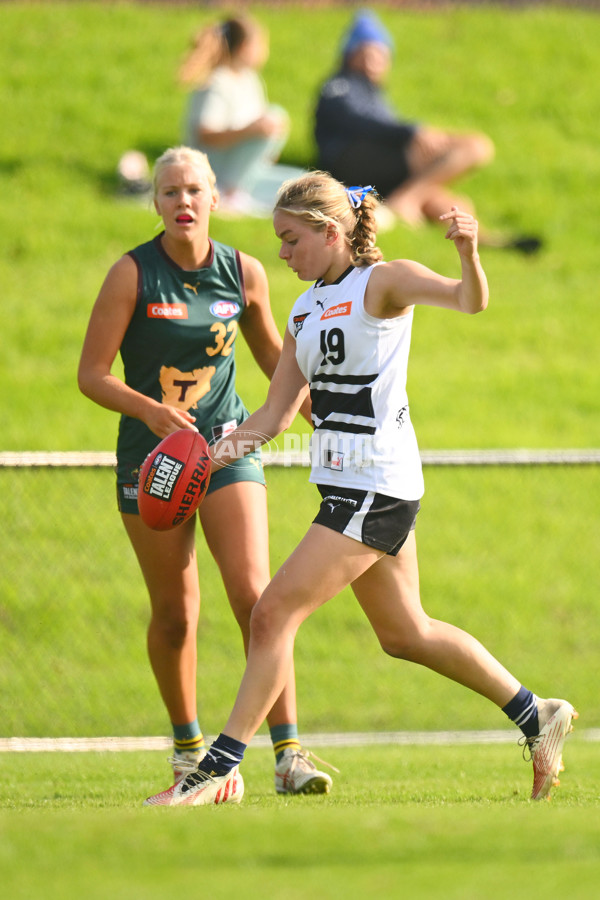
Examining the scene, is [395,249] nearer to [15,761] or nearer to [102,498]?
[102,498]

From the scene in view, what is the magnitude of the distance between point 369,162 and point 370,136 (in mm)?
256

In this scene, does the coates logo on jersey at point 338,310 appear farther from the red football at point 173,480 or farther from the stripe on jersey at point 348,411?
the red football at point 173,480

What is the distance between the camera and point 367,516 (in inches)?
144

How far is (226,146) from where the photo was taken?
11.0 meters

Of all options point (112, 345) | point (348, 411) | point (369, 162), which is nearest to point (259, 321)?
point (112, 345)

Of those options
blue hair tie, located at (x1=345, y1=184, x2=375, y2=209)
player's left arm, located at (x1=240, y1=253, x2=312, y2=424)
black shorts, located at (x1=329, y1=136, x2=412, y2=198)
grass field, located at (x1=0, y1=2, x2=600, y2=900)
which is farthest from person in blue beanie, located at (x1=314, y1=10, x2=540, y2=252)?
blue hair tie, located at (x1=345, y1=184, x2=375, y2=209)

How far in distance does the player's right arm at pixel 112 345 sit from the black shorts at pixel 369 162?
683cm

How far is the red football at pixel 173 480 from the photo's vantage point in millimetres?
3965

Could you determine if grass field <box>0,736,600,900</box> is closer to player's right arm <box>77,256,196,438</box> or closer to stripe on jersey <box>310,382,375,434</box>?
stripe on jersey <box>310,382,375,434</box>

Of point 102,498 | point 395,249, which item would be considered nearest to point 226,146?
point 395,249

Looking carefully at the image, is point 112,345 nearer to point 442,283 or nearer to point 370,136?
point 442,283

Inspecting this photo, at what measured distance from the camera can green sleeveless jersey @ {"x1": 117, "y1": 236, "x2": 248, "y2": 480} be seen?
4.32 metres

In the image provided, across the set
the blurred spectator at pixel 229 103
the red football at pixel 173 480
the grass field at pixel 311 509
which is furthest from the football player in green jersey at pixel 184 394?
the blurred spectator at pixel 229 103

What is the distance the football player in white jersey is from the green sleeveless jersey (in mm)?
515
